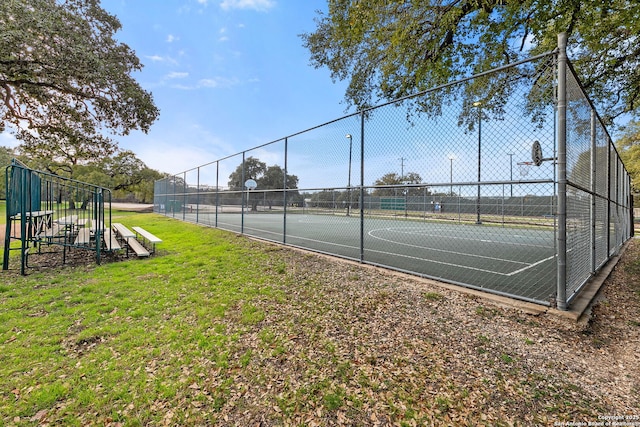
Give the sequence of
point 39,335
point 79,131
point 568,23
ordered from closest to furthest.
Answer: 1. point 39,335
2. point 568,23
3. point 79,131

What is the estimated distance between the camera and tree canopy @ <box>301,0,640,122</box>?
4.89 meters

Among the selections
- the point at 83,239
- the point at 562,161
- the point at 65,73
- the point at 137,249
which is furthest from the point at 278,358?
the point at 65,73

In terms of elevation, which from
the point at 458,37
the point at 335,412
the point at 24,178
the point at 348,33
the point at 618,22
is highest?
the point at 458,37

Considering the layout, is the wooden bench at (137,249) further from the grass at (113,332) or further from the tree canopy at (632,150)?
the tree canopy at (632,150)

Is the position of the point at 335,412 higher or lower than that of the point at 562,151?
lower

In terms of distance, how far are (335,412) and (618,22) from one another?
7169 mm

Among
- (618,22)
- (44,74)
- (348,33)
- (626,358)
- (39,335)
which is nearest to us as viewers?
(626,358)

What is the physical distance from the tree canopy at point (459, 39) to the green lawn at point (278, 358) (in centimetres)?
497

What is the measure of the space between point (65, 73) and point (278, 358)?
10660 mm

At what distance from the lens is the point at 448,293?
3742 millimetres

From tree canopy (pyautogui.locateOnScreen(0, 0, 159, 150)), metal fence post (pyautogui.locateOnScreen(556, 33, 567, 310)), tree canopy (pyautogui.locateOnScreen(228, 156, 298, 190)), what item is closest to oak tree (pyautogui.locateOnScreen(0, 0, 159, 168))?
tree canopy (pyautogui.locateOnScreen(0, 0, 159, 150))

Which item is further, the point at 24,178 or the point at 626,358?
the point at 24,178

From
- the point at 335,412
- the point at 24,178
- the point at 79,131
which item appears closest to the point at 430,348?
the point at 335,412

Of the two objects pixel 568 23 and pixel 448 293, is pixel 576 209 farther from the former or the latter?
pixel 568 23
